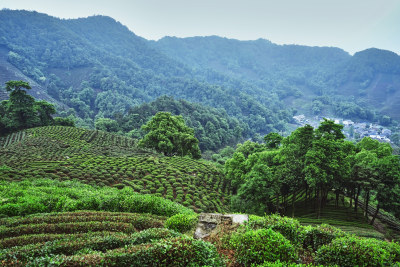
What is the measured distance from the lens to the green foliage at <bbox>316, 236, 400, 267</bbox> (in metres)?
6.19

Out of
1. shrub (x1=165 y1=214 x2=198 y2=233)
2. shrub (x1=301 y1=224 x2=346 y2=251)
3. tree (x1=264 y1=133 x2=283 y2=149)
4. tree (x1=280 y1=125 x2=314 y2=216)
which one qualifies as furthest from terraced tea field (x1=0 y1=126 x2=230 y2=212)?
shrub (x1=301 y1=224 x2=346 y2=251)

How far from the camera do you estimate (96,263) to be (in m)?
5.66

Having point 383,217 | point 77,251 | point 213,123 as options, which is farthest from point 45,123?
point 213,123

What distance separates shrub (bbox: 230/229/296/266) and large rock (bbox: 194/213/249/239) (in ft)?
9.53

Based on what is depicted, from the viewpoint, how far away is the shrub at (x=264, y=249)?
21.1ft

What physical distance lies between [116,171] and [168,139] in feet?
60.6

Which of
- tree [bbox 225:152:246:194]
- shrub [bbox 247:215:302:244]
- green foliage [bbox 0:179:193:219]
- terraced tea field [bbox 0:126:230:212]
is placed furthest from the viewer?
tree [bbox 225:152:246:194]

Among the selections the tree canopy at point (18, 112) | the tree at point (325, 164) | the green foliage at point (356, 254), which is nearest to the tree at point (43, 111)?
the tree canopy at point (18, 112)

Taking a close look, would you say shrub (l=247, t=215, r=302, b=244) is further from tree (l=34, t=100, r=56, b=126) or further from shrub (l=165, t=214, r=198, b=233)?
tree (l=34, t=100, r=56, b=126)

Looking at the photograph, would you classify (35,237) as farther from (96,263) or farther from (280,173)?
(280,173)

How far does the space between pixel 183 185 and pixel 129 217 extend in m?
18.0

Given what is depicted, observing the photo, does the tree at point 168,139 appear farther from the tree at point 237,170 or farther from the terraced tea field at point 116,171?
the tree at point 237,170

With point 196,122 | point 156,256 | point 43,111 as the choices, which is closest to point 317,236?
point 156,256

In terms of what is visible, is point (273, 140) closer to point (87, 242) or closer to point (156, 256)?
point (87, 242)
